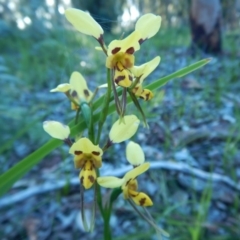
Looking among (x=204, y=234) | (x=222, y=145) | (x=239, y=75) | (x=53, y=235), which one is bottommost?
(x=204, y=234)

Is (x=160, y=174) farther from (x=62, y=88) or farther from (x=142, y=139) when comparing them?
(x=62, y=88)

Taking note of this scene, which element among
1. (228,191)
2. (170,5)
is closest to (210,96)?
(228,191)

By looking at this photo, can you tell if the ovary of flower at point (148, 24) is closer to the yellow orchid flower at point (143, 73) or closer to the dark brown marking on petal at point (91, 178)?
the yellow orchid flower at point (143, 73)

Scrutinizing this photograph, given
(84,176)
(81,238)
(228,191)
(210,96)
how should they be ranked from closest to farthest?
(84,176)
(81,238)
(228,191)
(210,96)

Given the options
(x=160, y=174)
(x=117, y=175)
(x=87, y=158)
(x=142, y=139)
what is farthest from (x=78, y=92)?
(x=142, y=139)

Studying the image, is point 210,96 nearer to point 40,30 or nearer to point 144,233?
point 40,30

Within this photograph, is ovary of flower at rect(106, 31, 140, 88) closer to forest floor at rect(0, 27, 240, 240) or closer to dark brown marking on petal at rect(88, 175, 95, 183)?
dark brown marking on petal at rect(88, 175, 95, 183)

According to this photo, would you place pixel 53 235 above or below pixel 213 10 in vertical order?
below
